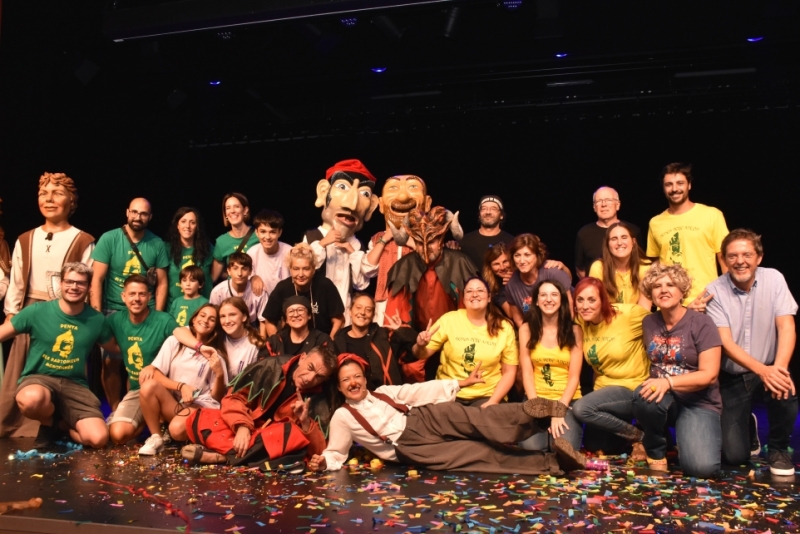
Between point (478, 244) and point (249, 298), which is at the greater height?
point (478, 244)

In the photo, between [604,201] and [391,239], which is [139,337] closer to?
[391,239]

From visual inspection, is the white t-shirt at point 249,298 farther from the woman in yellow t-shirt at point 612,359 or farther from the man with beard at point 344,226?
the woman in yellow t-shirt at point 612,359

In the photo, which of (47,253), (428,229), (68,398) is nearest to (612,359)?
(428,229)

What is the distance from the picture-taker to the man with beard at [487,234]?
5.57 metres

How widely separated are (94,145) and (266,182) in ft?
5.40

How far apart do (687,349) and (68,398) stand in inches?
140

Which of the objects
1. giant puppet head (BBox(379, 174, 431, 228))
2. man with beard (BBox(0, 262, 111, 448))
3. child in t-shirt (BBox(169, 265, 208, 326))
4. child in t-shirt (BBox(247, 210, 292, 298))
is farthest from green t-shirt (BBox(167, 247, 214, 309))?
giant puppet head (BBox(379, 174, 431, 228))

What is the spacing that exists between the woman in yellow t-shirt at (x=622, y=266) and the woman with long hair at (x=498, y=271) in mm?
564

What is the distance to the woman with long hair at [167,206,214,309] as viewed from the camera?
223 inches

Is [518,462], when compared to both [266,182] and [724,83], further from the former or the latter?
[266,182]

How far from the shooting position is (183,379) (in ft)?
16.1

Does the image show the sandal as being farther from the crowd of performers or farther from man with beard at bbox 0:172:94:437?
man with beard at bbox 0:172:94:437

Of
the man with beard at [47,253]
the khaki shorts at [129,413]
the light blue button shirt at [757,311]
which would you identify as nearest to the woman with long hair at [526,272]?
the light blue button shirt at [757,311]

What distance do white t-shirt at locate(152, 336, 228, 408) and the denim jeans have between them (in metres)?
2.85
